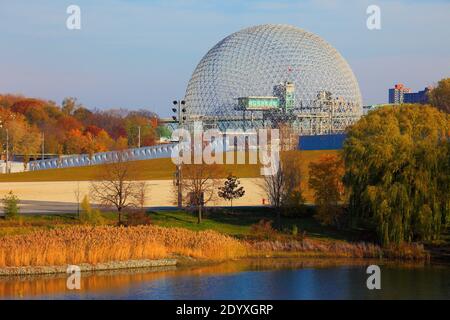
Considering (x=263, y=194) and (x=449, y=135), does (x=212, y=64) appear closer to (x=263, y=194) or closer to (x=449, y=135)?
(x=263, y=194)

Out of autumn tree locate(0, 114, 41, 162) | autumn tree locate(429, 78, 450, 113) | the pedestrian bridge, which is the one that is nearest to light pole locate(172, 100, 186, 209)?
the pedestrian bridge

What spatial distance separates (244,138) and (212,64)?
97.5ft

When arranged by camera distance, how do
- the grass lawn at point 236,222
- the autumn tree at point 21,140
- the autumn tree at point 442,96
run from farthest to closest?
the autumn tree at point 442,96
the autumn tree at point 21,140
the grass lawn at point 236,222

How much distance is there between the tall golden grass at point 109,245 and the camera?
34.9m

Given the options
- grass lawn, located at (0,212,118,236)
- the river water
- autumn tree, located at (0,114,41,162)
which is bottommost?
the river water

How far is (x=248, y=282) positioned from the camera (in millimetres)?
33375

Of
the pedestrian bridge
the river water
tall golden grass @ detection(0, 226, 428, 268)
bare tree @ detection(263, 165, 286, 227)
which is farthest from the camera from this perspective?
the pedestrian bridge

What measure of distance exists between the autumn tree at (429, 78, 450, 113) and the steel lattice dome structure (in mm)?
13224

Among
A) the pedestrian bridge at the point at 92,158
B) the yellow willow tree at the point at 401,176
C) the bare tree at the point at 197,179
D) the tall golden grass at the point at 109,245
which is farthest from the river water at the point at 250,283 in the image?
the pedestrian bridge at the point at 92,158

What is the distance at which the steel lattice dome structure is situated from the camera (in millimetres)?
120894

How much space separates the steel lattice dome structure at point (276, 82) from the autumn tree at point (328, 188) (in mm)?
69160

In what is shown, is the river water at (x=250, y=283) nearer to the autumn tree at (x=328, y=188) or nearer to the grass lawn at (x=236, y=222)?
the grass lawn at (x=236, y=222)

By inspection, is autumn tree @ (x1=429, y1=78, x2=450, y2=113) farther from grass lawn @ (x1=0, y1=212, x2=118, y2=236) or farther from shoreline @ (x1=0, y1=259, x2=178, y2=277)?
shoreline @ (x1=0, y1=259, x2=178, y2=277)
